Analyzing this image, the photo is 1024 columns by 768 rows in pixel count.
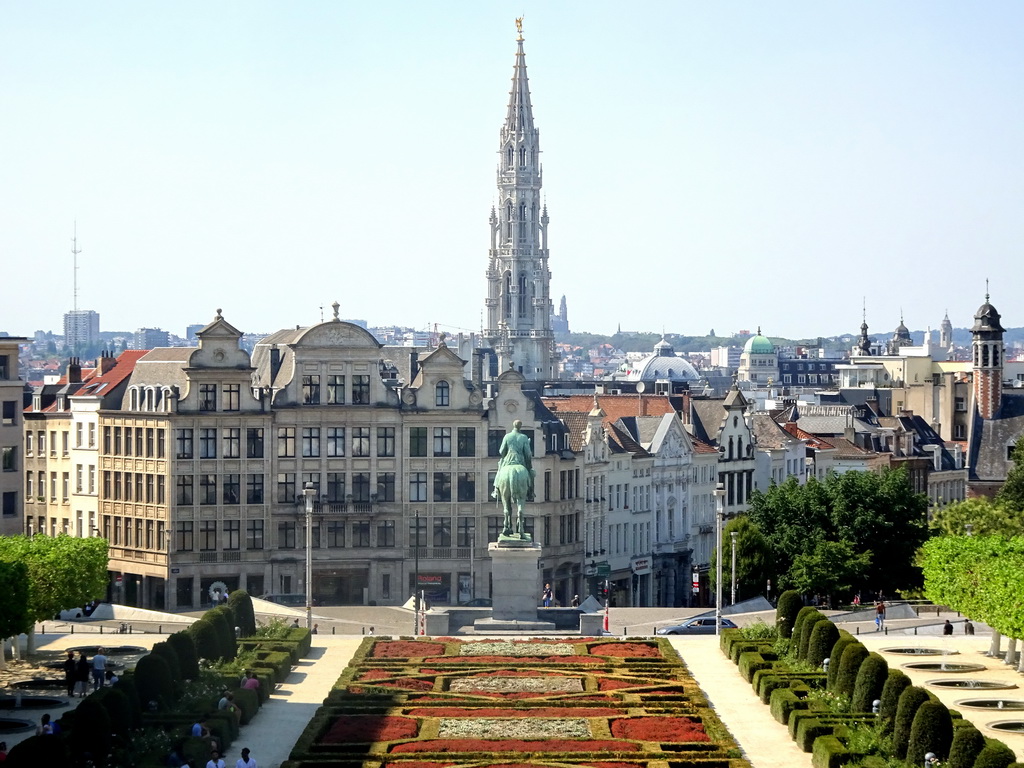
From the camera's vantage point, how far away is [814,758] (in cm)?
6191

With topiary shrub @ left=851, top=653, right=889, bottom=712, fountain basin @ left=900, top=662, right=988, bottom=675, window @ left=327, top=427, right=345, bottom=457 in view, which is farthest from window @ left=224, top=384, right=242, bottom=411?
topiary shrub @ left=851, top=653, right=889, bottom=712

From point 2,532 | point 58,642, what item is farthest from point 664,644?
point 2,532

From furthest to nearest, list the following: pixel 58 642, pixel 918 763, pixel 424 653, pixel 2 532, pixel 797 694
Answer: pixel 2 532 → pixel 58 642 → pixel 424 653 → pixel 797 694 → pixel 918 763

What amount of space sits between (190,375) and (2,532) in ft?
54.6

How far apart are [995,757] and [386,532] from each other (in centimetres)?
6770

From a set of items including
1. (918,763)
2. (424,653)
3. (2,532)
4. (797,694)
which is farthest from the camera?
(2,532)

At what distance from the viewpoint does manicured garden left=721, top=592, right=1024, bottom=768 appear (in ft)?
195

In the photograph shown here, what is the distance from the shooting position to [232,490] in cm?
11869

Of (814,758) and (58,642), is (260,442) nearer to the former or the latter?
(58,642)

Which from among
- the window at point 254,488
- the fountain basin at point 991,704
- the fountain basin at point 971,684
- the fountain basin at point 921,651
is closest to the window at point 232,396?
the window at point 254,488

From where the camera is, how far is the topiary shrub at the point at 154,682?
67.3 metres

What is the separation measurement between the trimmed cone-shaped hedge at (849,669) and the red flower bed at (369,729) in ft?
44.4

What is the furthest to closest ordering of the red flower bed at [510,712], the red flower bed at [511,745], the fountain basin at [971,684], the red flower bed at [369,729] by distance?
the fountain basin at [971,684] → the red flower bed at [510,712] → the red flower bed at [369,729] → the red flower bed at [511,745]

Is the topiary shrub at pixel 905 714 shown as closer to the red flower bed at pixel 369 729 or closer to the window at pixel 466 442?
the red flower bed at pixel 369 729
